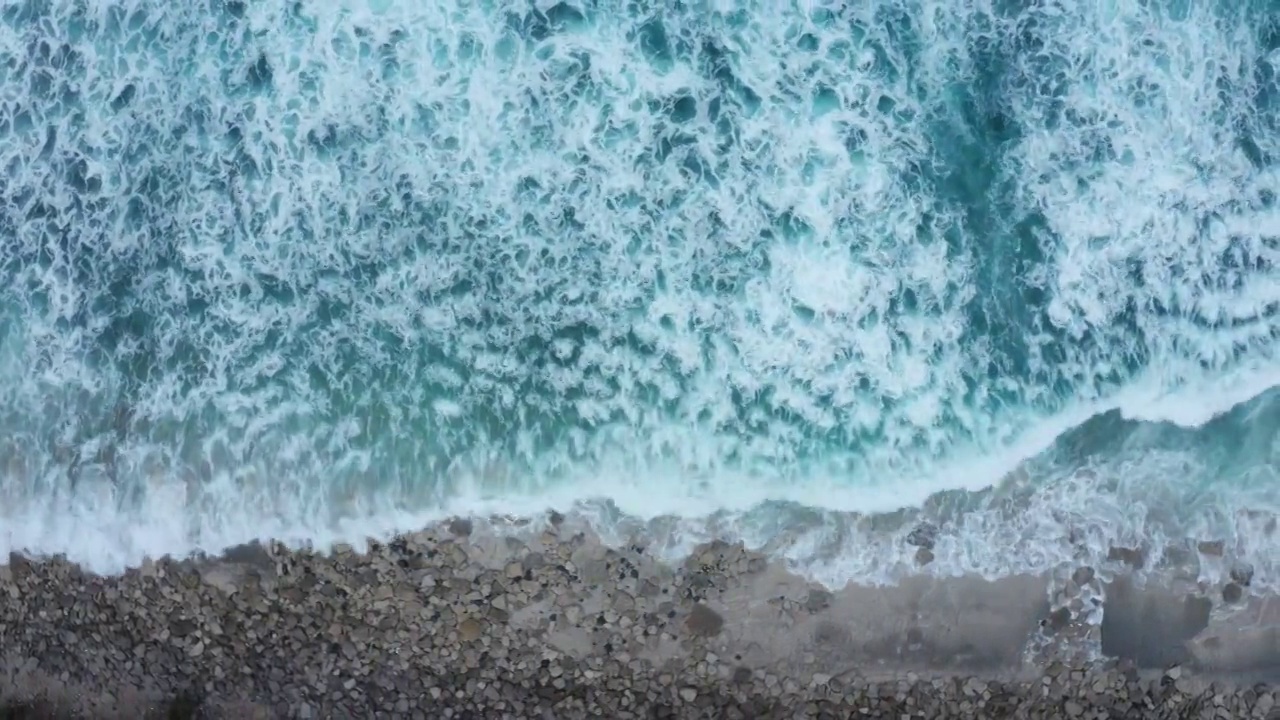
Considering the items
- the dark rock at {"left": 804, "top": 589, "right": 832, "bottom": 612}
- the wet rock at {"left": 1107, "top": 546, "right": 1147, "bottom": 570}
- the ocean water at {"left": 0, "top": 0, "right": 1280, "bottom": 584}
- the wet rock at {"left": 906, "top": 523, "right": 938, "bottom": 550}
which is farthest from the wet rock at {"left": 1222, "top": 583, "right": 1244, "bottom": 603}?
the dark rock at {"left": 804, "top": 589, "right": 832, "bottom": 612}

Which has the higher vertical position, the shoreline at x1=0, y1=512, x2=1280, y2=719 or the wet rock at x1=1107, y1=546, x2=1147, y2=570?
the wet rock at x1=1107, y1=546, x2=1147, y2=570

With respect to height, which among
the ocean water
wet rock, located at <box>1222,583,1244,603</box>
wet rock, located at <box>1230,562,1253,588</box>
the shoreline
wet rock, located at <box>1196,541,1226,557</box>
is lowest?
the shoreline

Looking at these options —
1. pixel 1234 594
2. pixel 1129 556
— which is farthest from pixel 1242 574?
pixel 1129 556

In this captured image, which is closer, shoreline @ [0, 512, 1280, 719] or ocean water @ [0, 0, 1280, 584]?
shoreline @ [0, 512, 1280, 719]

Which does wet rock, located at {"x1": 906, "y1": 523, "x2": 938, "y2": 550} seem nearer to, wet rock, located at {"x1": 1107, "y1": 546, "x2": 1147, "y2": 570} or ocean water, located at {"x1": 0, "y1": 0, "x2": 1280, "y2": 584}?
ocean water, located at {"x1": 0, "y1": 0, "x2": 1280, "y2": 584}

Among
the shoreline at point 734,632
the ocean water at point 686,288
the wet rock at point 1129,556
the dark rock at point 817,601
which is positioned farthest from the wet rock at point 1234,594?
the dark rock at point 817,601

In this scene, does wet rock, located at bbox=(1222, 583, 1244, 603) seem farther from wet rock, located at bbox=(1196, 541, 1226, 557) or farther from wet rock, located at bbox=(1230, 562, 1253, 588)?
wet rock, located at bbox=(1196, 541, 1226, 557)

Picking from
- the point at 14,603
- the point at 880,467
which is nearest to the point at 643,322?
the point at 880,467

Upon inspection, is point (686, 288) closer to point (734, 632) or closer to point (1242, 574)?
point (734, 632)
